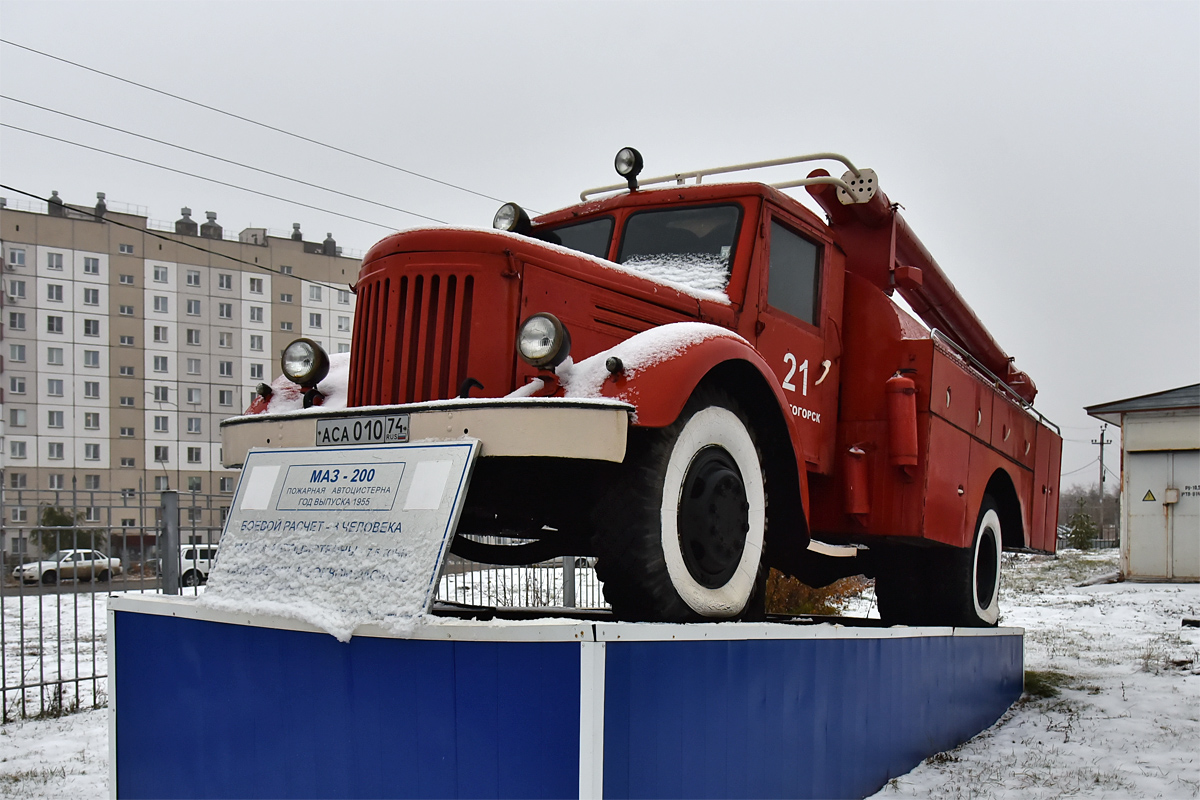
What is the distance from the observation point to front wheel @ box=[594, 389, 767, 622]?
366 cm

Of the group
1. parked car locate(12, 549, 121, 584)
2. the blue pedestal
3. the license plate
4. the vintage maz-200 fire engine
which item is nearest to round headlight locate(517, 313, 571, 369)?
the vintage maz-200 fire engine

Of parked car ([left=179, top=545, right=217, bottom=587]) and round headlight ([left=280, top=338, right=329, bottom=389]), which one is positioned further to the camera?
parked car ([left=179, top=545, right=217, bottom=587])

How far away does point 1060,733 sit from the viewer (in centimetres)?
629

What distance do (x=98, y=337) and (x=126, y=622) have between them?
2004 inches

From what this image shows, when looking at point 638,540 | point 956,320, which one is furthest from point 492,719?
point 956,320

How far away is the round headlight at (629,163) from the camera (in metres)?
5.48

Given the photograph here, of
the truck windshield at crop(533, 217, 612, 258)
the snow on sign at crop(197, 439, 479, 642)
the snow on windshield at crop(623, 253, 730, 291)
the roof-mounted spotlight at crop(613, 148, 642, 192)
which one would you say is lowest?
the snow on sign at crop(197, 439, 479, 642)

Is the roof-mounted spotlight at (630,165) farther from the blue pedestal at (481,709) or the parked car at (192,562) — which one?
the parked car at (192,562)

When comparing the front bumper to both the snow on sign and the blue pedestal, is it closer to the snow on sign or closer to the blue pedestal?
the snow on sign

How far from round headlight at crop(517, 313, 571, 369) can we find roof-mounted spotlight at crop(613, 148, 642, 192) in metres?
2.09

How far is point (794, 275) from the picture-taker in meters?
5.38

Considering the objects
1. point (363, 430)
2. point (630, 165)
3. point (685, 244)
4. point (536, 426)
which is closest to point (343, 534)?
point (363, 430)

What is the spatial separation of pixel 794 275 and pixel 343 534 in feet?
9.38

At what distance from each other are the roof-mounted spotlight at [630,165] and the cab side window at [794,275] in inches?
32.1
